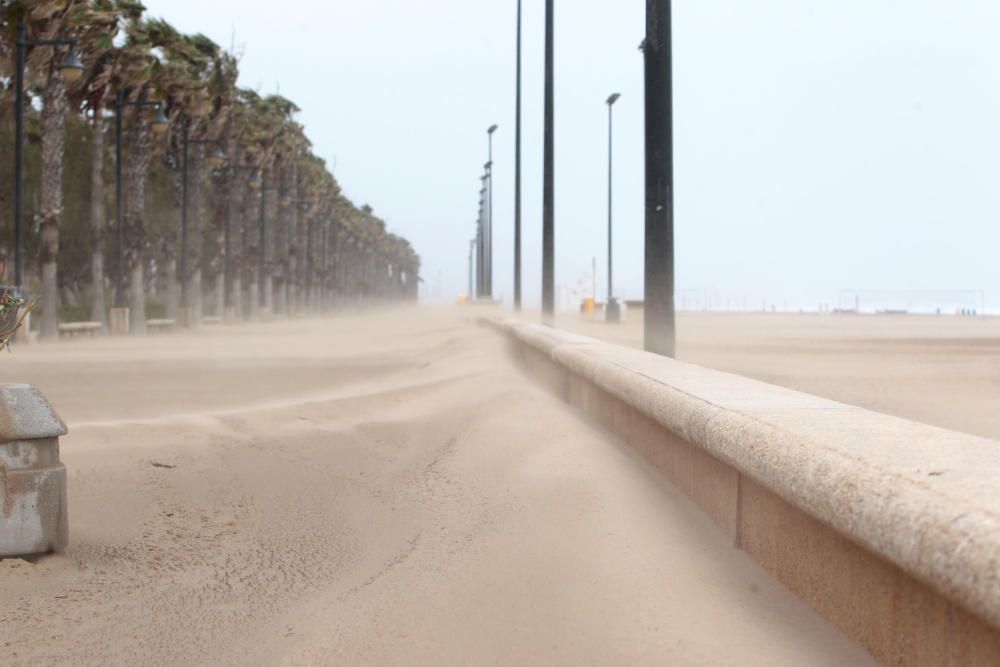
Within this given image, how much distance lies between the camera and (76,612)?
12.6 ft

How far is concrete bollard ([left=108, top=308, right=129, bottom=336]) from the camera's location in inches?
1313

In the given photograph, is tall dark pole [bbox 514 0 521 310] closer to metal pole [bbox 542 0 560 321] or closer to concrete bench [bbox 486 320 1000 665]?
metal pole [bbox 542 0 560 321]

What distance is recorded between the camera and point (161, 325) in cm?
3709

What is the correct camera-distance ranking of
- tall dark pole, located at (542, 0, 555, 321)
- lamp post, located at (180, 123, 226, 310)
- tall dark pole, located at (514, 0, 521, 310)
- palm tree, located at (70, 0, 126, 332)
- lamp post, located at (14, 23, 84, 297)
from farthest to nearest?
1. lamp post, located at (180, 123, 226, 310)
2. tall dark pole, located at (514, 0, 521, 310)
3. palm tree, located at (70, 0, 126, 332)
4. tall dark pole, located at (542, 0, 555, 321)
5. lamp post, located at (14, 23, 84, 297)

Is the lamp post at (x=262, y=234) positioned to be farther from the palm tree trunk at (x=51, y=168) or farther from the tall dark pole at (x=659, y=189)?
the tall dark pole at (x=659, y=189)

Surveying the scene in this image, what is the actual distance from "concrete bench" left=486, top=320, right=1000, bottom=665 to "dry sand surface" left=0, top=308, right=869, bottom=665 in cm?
16

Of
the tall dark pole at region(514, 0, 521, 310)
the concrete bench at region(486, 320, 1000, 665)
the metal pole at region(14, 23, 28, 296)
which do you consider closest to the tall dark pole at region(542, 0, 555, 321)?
the tall dark pole at region(514, 0, 521, 310)

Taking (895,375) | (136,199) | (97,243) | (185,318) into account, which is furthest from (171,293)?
(895,375)

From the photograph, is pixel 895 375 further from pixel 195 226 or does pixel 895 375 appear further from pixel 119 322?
pixel 195 226

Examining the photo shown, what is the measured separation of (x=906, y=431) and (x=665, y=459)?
2.19 meters

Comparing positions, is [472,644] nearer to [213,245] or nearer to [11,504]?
[11,504]

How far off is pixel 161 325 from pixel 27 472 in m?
34.7

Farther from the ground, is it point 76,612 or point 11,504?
point 11,504

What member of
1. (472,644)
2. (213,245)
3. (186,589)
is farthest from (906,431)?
(213,245)
